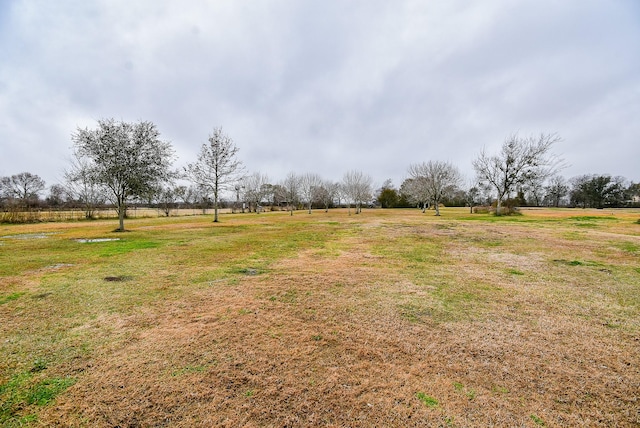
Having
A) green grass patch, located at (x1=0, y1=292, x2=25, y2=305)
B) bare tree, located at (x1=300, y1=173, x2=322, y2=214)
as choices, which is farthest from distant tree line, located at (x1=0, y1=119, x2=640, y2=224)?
green grass patch, located at (x1=0, y1=292, x2=25, y2=305)

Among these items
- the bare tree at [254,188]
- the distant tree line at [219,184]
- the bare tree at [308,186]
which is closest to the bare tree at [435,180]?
Answer: the distant tree line at [219,184]

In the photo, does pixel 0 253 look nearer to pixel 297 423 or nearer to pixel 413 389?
pixel 297 423

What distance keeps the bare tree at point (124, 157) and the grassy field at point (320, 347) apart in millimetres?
11564

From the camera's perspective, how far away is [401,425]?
7.10 feet

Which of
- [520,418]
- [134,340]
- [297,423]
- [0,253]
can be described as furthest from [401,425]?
[0,253]

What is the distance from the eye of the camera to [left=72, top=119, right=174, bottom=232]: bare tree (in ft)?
53.7

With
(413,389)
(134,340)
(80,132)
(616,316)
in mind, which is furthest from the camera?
(80,132)

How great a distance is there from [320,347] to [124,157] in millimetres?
19328

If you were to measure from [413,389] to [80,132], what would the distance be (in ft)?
73.0

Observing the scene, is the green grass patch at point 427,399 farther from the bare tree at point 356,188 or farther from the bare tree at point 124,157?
the bare tree at point 356,188

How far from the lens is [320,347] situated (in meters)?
3.34

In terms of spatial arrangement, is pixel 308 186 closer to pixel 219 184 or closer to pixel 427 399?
pixel 219 184

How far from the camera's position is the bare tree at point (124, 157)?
16359mm

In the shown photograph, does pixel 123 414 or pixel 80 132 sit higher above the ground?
pixel 80 132
